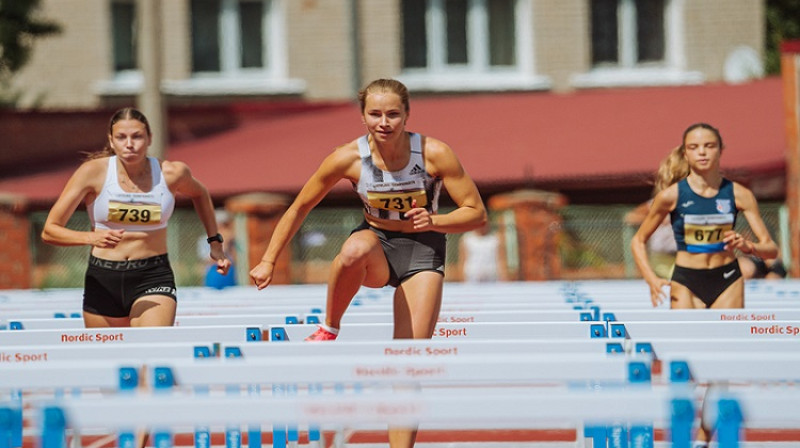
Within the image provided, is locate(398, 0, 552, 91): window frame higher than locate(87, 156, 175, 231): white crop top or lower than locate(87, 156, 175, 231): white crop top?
higher

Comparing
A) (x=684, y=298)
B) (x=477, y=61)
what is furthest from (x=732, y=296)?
(x=477, y=61)

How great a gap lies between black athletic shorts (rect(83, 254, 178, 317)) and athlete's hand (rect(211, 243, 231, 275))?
1.07 feet

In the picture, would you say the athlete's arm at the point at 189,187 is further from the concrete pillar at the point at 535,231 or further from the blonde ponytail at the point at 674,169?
the concrete pillar at the point at 535,231

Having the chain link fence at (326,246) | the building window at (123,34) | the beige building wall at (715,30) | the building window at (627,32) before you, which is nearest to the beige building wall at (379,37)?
the building window at (627,32)

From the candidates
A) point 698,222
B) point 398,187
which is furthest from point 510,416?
point 698,222

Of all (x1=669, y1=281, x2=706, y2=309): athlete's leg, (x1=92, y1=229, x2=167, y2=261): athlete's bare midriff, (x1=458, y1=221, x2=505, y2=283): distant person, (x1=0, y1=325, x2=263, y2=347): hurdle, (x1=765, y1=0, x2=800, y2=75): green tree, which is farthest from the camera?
(x1=765, y1=0, x2=800, y2=75): green tree

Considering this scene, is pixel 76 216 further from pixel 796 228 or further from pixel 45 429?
pixel 45 429

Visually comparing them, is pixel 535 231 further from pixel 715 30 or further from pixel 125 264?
pixel 125 264

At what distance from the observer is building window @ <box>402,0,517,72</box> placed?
27.5 metres

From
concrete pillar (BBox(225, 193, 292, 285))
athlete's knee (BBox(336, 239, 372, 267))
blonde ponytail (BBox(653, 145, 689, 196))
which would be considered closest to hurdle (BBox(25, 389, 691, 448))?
athlete's knee (BBox(336, 239, 372, 267))

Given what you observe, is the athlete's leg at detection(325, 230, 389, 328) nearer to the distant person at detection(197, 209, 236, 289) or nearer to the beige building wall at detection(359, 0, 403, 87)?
the distant person at detection(197, 209, 236, 289)

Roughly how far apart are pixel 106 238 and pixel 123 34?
21.5 metres

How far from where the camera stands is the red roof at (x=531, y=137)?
76.7 feet

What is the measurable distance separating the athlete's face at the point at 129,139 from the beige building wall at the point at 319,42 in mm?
19761
